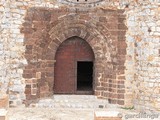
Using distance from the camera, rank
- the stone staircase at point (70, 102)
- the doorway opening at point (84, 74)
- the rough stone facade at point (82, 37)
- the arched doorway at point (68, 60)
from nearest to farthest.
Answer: the rough stone facade at point (82, 37), the stone staircase at point (70, 102), the arched doorway at point (68, 60), the doorway opening at point (84, 74)

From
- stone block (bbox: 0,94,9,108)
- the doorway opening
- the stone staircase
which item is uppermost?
the doorway opening

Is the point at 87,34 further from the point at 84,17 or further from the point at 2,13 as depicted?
the point at 2,13

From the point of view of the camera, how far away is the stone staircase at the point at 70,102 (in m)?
8.62

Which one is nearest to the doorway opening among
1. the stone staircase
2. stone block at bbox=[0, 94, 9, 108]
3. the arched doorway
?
the arched doorway

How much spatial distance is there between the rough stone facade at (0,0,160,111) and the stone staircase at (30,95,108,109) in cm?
22

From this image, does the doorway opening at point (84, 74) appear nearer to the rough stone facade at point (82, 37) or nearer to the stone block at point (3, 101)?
the rough stone facade at point (82, 37)

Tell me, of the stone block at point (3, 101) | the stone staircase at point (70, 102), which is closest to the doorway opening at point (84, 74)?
the stone staircase at point (70, 102)

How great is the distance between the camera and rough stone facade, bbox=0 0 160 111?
8305 mm

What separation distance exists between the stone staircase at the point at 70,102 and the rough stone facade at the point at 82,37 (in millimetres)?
221

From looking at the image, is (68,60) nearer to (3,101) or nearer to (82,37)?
(82,37)

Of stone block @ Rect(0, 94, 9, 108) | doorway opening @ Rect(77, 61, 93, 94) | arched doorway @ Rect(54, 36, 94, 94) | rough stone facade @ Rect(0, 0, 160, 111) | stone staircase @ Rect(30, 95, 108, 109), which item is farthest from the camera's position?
doorway opening @ Rect(77, 61, 93, 94)

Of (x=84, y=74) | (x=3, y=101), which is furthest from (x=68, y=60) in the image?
(x=3, y=101)

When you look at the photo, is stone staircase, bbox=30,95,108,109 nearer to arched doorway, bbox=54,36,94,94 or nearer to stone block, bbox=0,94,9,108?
arched doorway, bbox=54,36,94,94

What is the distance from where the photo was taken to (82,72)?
1082 centimetres
